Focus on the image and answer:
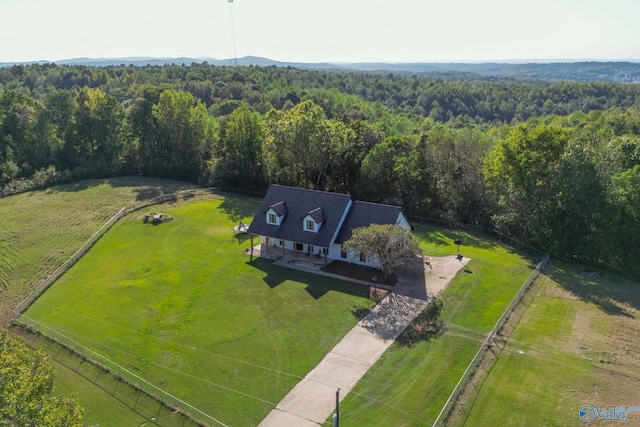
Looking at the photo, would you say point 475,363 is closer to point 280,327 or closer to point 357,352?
point 357,352

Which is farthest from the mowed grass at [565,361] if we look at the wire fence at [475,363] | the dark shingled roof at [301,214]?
the dark shingled roof at [301,214]

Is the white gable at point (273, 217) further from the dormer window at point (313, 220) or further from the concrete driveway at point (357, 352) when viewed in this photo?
the concrete driveway at point (357, 352)

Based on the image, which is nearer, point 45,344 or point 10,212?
point 45,344

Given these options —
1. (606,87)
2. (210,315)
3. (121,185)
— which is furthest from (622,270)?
(606,87)

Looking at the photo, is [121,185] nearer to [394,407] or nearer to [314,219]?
[314,219]

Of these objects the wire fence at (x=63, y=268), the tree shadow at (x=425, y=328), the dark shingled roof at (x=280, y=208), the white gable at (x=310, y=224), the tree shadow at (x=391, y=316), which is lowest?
the wire fence at (x=63, y=268)

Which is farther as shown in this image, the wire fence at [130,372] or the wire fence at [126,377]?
the wire fence at [130,372]
